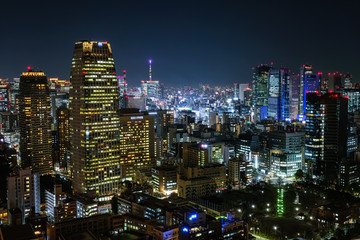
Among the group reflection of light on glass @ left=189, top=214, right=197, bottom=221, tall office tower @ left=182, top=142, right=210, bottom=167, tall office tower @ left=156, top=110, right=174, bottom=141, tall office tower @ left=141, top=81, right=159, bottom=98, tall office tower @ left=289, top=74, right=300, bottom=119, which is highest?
tall office tower @ left=141, top=81, right=159, bottom=98

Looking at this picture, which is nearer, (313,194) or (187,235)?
(187,235)

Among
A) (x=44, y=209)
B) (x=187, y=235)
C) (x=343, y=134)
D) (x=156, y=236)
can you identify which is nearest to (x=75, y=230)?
(x=156, y=236)

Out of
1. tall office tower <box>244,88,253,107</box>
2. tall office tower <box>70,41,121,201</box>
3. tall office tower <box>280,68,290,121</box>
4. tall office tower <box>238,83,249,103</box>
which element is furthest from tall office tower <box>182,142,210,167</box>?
tall office tower <box>238,83,249,103</box>

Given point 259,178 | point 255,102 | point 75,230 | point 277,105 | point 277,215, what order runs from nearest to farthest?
point 75,230
point 277,215
point 259,178
point 277,105
point 255,102

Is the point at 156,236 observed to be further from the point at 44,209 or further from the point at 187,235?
the point at 44,209

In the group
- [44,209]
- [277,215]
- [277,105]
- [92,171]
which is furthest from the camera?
[277,105]

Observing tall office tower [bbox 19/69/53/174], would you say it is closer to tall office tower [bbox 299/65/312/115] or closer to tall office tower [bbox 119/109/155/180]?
tall office tower [bbox 119/109/155/180]

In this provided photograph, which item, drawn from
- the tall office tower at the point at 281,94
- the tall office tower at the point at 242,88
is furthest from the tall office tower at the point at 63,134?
the tall office tower at the point at 242,88
